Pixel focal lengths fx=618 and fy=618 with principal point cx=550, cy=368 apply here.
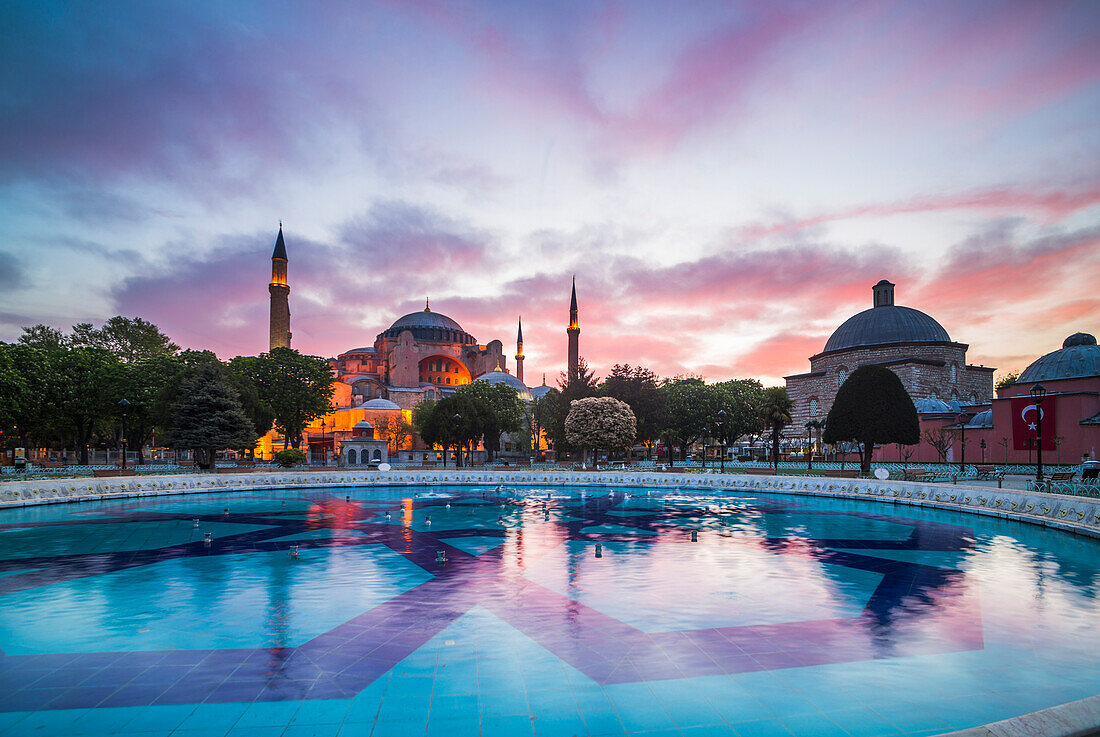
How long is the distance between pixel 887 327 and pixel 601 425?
39435mm

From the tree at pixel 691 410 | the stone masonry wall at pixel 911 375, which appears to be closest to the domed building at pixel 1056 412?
the stone masonry wall at pixel 911 375

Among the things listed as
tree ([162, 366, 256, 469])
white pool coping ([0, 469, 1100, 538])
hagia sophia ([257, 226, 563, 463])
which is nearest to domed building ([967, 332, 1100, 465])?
white pool coping ([0, 469, 1100, 538])

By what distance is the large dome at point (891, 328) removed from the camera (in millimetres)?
66750

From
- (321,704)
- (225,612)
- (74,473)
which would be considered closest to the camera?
(321,704)

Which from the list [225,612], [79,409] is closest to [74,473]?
[79,409]

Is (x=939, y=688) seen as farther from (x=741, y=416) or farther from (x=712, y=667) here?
(x=741, y=416)

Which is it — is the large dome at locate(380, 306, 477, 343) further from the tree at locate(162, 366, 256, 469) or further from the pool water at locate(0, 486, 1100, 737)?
the pool water at locate(0, 486, 1100, 737)

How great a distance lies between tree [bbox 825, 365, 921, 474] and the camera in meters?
37.5

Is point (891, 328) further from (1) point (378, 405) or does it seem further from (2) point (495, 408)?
(1) point (378, 405)

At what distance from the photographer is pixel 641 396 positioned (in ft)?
184

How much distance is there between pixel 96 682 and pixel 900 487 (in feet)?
99.5

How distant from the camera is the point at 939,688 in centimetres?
680

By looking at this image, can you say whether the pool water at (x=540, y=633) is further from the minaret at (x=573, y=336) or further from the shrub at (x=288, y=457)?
the minaret at (x=573, y=336)

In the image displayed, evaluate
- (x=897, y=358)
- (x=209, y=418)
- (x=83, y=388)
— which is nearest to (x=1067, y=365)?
(x=897, y=358)
